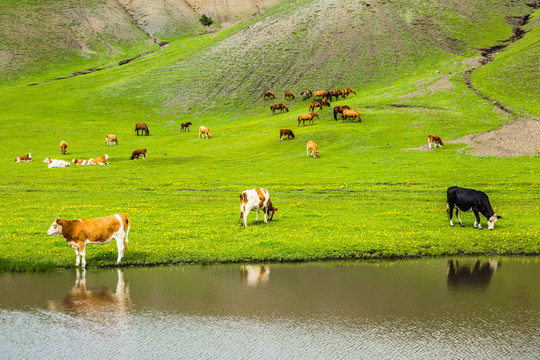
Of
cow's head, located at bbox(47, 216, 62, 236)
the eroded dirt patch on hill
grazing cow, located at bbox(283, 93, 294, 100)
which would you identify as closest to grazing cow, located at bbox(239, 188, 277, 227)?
cow's head, located at bbox(47, 216, 62, 236)

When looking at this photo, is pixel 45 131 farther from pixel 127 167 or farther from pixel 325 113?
pixel 325 113

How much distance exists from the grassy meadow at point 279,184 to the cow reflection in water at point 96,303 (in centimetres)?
313

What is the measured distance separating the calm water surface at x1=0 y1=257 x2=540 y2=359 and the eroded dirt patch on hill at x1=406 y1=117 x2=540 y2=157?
112 ft

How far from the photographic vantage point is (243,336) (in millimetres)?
14211

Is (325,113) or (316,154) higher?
(325,113)

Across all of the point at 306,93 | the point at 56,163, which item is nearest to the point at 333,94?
the point at 306,93

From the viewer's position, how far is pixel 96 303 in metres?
16.9

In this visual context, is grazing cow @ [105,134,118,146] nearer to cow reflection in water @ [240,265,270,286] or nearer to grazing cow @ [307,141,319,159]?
grazing cow @ [307,141,319,159]

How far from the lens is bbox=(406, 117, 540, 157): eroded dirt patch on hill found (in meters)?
52.1

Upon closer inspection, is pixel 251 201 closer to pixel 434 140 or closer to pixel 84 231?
pixel 84 231

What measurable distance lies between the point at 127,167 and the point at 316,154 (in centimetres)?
2269

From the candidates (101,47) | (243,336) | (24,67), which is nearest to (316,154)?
(243,336)

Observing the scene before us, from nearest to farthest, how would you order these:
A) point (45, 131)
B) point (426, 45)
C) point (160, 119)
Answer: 1. point (45, 131)
2. point (160, 119)
3. point (426, 45)

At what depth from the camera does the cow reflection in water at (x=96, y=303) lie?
1596 centimetres
